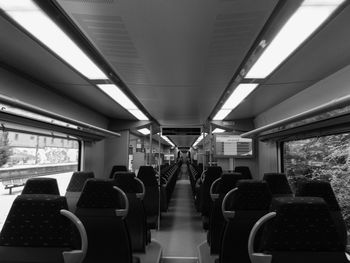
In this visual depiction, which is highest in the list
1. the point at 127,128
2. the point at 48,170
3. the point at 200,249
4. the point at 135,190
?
the point at 127,128

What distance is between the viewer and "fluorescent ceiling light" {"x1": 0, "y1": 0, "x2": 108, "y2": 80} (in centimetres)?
169

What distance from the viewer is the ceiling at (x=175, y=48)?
1802mm

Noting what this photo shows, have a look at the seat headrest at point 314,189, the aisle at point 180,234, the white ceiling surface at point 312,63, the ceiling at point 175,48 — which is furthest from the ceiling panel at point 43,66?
the seat headrest at point 314,189

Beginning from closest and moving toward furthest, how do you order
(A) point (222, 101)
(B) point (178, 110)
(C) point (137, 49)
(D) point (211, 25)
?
(D) point (211, 25), (C) point (137, 49), (A) point (222, 101), (B) point (178, 110)

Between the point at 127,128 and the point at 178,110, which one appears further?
the point at 127,128

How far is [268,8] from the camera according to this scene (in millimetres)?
1756

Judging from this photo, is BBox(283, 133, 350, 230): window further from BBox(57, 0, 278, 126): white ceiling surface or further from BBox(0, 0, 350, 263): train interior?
BBox(57, 0, 278, 126): white ceiling surface

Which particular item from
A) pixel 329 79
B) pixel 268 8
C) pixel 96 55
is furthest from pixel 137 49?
pixel 329 79

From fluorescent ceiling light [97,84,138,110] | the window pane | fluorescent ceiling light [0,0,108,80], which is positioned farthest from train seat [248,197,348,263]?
fluorescent ceiling light [97,84,138,110]

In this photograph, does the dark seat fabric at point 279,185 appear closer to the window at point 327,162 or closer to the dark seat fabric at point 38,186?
the window at point 327,162

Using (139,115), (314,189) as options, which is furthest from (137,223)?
(139,115)

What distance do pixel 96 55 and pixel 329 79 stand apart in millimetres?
2747

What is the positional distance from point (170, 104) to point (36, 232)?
158 inches

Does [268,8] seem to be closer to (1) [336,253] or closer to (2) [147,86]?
(1) [336,253]
